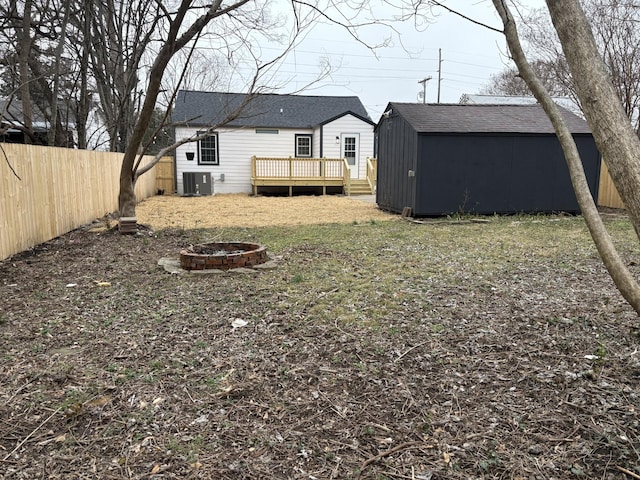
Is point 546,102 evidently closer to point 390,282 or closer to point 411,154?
point 390,282

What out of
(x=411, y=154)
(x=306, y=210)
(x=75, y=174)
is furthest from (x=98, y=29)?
(x=411, y=154)

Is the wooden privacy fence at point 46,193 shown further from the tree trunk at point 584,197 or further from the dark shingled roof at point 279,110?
the dark shingled roof at point 279,110

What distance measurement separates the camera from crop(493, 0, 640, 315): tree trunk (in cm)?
205

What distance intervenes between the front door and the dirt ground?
4359 millimetres

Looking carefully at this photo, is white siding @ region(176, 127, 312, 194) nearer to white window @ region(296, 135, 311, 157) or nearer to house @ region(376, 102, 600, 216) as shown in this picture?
white window @ region(296, 135, 311, 157)

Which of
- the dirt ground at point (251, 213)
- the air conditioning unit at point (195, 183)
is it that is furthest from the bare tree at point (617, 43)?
the air conditioning unit at point (195, 183)

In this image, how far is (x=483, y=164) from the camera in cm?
1138

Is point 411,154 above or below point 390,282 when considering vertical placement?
above

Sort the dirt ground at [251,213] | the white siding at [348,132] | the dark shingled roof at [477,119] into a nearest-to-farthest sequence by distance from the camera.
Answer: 1. the dirt ground at [251,213]
2. the dark shingled roof at [477,119]
3. the white siding at [348,132]

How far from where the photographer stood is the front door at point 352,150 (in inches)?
806

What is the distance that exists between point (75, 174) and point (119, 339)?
6.74m

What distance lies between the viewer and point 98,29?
42.0 ft

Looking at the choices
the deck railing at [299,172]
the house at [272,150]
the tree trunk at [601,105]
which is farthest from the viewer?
the house at [272,150]

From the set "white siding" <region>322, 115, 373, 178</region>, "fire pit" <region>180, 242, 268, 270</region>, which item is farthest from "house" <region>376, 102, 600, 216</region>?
"white siding" <region>322, 115, 373, 178</region>
